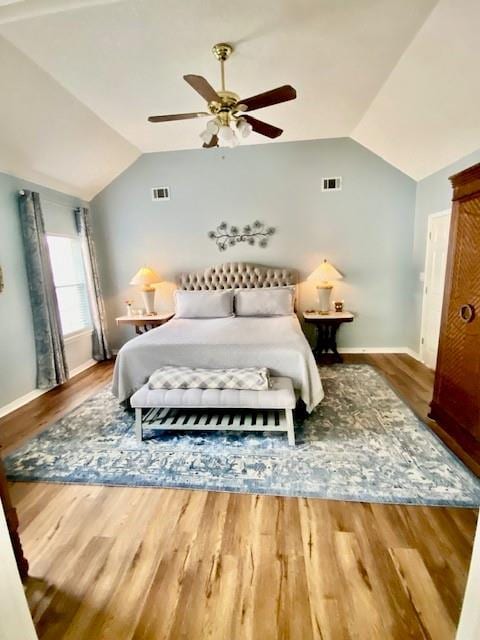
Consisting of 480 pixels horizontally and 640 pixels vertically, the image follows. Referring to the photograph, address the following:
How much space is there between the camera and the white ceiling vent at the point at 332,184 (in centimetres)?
460

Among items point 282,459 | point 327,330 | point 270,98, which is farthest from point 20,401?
point 327,330

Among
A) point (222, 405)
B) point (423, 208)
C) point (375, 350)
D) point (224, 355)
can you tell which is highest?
point (423, 208)

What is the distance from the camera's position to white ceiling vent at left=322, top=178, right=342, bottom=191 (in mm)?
4598

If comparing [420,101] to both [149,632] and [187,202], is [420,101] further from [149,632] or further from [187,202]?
[149,632]

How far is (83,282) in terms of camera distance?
4934 mm

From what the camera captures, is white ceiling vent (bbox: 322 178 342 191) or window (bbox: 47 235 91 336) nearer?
window (bbox: 47 235 91 336)

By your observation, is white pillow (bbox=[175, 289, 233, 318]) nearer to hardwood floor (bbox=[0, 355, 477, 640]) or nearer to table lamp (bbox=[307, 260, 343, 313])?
table lamp (bbox=[307, 260, 343, 313])

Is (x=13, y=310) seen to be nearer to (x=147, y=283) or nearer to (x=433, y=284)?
(x=147, y=283)

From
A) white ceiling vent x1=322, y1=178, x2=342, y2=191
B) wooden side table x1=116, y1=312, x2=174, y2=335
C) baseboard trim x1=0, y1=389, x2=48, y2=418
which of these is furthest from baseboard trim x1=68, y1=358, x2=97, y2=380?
white ceiling vent x1=322, y1=178, x2=342, y2=191

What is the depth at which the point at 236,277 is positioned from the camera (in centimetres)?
485

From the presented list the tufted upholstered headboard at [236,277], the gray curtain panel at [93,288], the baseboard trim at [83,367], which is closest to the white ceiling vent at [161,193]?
the gray curtain panel at [93,288]

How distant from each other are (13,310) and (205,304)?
7.34 ft

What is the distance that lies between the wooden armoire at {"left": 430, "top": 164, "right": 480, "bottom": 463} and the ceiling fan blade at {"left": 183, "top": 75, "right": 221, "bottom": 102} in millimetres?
1901

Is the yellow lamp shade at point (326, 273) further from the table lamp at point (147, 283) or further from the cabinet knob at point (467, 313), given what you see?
the table lamp at point (147, 283)
